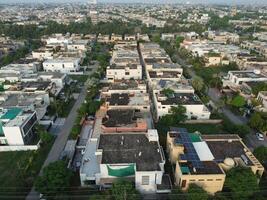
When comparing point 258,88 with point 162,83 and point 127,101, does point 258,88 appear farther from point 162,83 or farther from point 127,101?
point 127,101

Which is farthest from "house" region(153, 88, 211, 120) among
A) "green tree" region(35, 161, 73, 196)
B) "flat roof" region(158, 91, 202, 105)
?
"green tree" region(35, 161, 73, 196)

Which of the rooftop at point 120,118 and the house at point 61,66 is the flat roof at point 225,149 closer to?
the rooftop at point 120,118

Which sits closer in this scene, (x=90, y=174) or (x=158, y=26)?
(x=90, y=174)

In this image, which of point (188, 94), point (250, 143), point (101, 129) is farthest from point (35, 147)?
point (250, 143)

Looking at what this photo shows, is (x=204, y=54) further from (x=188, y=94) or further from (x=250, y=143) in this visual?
(x=250, y=143)

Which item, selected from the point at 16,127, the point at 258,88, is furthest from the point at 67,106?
the point at 258,88
